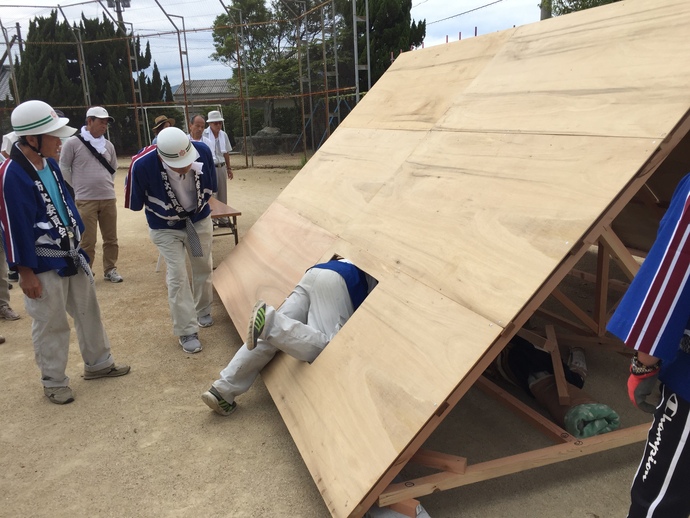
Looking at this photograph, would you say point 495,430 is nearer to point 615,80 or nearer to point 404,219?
point 404,219

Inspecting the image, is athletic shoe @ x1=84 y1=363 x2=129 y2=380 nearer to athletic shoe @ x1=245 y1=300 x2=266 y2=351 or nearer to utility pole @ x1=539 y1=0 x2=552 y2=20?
athletic shoe @ x1=245 y1=300 x2=266 y2=351

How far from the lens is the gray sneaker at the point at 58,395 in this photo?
355 centimetres

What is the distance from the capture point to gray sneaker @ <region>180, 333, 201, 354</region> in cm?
429

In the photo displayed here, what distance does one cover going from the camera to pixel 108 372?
3.91 m

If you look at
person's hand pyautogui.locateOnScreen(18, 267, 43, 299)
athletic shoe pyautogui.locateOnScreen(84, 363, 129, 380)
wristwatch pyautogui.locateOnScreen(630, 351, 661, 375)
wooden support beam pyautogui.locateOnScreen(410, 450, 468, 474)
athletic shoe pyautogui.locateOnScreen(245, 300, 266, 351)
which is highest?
wristwatch pyautogui.locateOnScreen(630, 351, 661, 375)

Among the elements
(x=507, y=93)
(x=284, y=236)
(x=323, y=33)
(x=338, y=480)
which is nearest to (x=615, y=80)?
(x=507, y=93)

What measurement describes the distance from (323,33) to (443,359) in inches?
487

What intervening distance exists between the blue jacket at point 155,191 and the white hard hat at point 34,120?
75 cm

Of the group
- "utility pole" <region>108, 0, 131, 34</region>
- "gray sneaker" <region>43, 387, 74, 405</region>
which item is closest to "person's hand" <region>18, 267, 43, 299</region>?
"gray sneaker" <region>43, 387, 74, 405</region>

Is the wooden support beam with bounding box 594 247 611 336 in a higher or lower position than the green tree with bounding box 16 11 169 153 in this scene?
lower

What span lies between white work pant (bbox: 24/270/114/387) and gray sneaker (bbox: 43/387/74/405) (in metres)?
0.03

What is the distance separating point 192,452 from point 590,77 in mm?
2875

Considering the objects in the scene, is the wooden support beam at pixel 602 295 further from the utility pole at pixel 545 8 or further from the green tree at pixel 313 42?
the green tree at pixel 313 42

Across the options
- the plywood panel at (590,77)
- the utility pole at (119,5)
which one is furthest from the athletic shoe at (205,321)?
the utility pole at (119,5)
